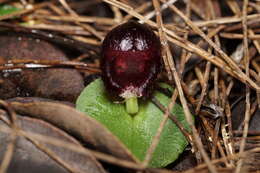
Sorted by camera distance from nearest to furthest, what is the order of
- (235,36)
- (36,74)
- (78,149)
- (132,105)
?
(78,149)
(132,105)
(36,74)
(235,36)

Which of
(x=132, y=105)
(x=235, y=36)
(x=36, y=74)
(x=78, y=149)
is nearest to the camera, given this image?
(x=78, y=149)

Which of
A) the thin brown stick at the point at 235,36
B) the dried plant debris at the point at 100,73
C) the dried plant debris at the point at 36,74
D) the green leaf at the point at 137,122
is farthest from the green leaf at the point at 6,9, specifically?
the thin brown stick at the point at 235,36

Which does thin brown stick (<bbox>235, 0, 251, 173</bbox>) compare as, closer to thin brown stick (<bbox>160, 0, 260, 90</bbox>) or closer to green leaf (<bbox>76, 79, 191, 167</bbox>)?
thin brown stick (<bbox>160, 0, 260, 90</bbox>)

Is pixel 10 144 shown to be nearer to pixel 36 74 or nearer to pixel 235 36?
pixel 36 74

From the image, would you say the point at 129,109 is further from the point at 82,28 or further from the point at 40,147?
the point at 82,28

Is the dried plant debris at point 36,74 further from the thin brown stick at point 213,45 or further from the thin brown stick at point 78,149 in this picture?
the thin brown stick at point 213,45

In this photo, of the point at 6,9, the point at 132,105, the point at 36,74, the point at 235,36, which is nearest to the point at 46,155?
the point at 132,105

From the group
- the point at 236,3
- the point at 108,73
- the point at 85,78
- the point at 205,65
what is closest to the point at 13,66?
the point at 85,78

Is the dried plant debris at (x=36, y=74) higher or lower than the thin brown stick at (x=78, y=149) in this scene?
higher
